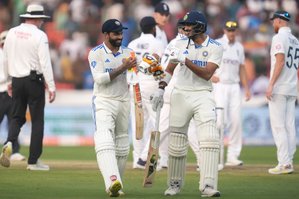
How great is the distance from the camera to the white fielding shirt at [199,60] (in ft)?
18.2

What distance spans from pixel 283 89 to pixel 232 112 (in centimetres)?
156

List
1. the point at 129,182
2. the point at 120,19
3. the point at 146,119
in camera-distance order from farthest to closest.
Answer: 1. the point at 120,19
2. the point at 146,119
3. the point at 129,182

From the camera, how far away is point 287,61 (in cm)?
775

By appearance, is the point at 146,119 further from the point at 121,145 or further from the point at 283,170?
the point at 121,145

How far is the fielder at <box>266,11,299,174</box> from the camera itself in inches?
300

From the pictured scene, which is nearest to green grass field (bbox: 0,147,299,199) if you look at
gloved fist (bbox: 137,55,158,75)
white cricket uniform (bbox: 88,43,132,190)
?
white cricket uniform (bbox: 88,43,132,190)

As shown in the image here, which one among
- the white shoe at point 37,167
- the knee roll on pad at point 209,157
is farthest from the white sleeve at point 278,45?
the white shoe at point 37,167

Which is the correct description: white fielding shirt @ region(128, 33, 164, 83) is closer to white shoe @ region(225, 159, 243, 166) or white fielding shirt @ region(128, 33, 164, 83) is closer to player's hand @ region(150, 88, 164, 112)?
white shoe @ region(225, 159, 243, 166)

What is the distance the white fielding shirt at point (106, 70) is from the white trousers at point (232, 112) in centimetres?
364

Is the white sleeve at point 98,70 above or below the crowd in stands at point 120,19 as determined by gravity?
below

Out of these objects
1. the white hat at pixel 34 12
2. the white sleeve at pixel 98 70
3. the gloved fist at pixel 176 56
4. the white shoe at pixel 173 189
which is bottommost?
the white shoe at pixel 173 189

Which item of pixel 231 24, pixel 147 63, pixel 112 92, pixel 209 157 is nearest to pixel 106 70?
pixel 112 92

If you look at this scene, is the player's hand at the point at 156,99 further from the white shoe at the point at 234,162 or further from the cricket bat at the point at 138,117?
the white shoe at the point at 234,162

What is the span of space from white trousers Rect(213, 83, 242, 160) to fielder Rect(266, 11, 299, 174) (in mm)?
1334
